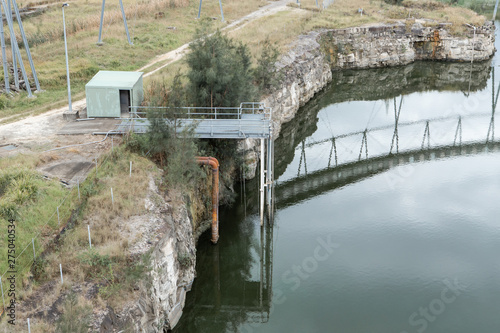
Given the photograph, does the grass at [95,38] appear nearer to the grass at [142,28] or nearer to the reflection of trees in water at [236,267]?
the grass at [142,28]

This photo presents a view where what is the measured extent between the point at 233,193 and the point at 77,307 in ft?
55.5

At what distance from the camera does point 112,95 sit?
31891mm


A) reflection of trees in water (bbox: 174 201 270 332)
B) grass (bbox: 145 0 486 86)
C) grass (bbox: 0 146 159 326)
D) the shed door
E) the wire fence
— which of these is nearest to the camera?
the wire fence

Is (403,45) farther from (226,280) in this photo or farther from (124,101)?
(226,280)

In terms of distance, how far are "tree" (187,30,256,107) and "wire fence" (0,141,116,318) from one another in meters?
8.99

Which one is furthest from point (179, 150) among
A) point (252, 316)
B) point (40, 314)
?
point (40, 314)

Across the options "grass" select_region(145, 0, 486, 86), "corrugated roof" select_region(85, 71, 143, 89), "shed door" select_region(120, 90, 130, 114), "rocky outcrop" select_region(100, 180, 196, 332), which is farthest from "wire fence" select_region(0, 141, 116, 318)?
"grass" select_region(145, 0, 486, 86)

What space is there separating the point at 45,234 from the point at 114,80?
14.0 metres

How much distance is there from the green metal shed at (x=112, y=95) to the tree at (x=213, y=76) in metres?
3.43

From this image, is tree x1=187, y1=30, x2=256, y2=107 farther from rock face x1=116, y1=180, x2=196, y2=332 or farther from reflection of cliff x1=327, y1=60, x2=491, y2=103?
reflection of cliff x1=327, y1=60, x2=491, y2=103

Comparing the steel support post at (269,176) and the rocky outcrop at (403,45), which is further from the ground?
the rocky outcrop at (403,45)

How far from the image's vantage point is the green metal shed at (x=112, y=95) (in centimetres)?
A: 3167

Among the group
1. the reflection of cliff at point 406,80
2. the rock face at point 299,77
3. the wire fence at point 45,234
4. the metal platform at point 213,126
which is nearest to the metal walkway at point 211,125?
the metal platform at point 213,126

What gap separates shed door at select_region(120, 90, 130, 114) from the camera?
32969mm
